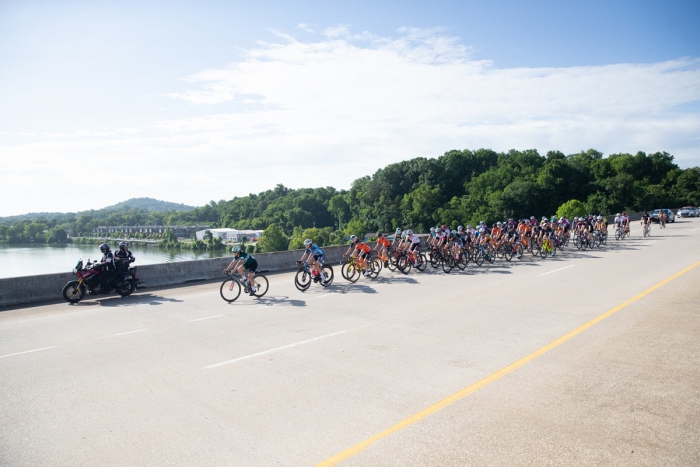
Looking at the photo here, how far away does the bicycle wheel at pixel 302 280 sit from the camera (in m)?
15.1

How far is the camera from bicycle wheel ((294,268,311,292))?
15.1 metres

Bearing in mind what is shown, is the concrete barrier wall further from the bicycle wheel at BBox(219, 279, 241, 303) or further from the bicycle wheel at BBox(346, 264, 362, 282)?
the bicycle wheel at BBox(346, 264, 362, 282)

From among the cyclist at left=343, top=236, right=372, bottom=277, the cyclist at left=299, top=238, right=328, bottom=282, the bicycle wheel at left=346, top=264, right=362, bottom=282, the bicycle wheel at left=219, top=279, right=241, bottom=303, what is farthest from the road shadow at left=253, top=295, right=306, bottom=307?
the cyclist at left=343, top=236, right=372, bottom=277

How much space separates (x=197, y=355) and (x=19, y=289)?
9088mm

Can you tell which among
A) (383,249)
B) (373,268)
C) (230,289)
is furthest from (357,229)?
(230,289)

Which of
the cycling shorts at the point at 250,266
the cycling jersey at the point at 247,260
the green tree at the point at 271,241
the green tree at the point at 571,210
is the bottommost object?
the green tree at the point at 271,241

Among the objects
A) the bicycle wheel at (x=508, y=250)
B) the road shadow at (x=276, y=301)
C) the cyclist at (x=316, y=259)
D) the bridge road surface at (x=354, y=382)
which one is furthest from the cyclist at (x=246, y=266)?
the bicycle wheel at (x=508, y=250)

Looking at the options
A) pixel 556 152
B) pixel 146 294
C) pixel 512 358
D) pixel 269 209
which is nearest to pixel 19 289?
pixel 146 294

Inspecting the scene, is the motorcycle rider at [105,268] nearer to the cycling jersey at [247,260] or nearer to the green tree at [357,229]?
the cycling jersey at [247,260]

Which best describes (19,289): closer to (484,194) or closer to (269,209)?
(484,194)

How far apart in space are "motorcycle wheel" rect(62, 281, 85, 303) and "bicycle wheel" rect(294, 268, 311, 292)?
248 inches

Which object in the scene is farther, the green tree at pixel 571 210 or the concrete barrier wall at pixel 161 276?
the green tree at pixel 571 210

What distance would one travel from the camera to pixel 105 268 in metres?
14.4

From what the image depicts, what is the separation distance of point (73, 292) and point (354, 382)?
35.1 feet
